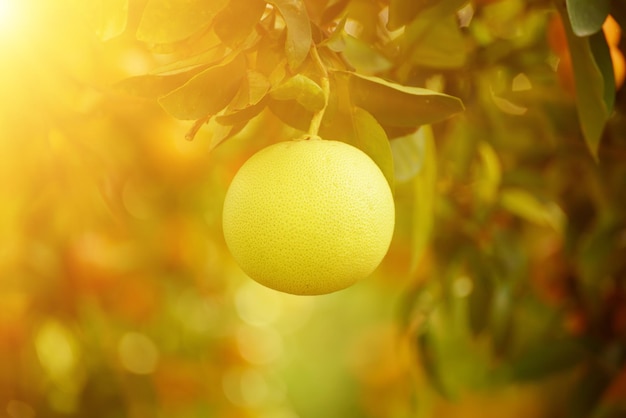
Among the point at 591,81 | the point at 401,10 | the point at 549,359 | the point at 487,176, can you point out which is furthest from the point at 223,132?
the point at 549,359

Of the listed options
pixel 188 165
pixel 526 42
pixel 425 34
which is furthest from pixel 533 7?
pixel 188 165

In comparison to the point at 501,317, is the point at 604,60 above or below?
above

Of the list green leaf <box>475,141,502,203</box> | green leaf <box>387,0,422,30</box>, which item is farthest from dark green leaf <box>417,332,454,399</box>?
green leaf <box>387,0,422,30</box>

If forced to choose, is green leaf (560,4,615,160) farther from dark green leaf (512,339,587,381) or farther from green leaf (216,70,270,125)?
dark green leaf (512,339,587,381)

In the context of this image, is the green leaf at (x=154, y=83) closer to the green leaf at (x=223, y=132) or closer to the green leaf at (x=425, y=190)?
the green leaf at (x=223, y=132)

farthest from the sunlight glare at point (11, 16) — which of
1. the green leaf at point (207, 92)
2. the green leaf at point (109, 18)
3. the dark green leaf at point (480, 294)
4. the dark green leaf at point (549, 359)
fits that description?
the dark green leaf at point (549, 359)

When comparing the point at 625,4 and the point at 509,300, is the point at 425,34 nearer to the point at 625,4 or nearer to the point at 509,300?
the point at 625,4

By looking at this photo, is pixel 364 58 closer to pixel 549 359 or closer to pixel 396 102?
pixel 396 102
